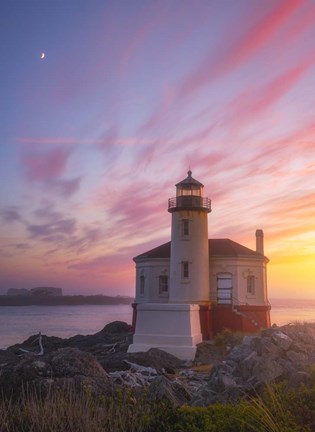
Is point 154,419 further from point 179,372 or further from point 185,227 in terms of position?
point 185,227

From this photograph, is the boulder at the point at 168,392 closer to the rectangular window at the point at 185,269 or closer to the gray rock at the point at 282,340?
the gray rock at the point at 282,340

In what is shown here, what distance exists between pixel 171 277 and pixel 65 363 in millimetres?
17415

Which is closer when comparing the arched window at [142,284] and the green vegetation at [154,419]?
the green vegetation at [154,419]

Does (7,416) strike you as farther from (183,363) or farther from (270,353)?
(183,363)

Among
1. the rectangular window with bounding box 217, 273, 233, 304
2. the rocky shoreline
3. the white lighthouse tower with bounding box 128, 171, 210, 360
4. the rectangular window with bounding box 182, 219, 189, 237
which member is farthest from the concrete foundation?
the rectangular window with bounding box 182, 219, 189, 237

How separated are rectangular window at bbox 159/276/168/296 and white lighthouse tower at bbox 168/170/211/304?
2374mm

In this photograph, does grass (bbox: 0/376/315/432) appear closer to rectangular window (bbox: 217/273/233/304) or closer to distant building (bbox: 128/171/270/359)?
distant building (bbox: 128/171/270/359)

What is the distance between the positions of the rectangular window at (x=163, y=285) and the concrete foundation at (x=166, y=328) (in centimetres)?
655

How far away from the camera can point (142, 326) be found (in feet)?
85.3

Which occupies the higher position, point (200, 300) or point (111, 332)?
point (200, 300)

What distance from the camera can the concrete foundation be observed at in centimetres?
2491

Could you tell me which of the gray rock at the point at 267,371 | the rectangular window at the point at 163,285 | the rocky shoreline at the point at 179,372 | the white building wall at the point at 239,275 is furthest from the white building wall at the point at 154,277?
the gray rock at the point at 267,371

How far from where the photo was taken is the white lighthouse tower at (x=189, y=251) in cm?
2981

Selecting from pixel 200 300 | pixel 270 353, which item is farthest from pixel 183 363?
pixel 270 353
